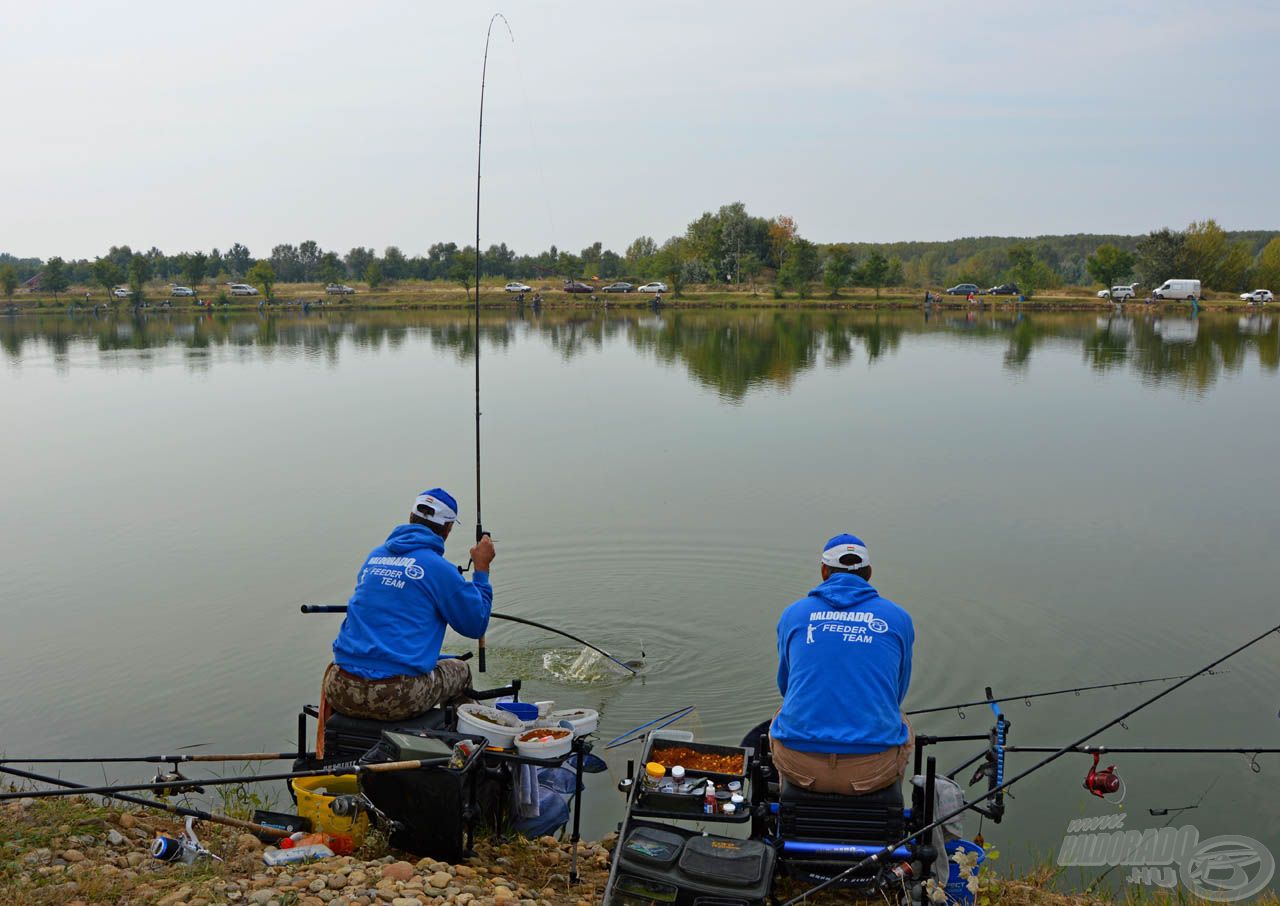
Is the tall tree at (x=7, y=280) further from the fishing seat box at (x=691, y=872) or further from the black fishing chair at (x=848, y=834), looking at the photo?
the black fishing chair at (x=848, y=834)

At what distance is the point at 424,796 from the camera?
4.78 meters

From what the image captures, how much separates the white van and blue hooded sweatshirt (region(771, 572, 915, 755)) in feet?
266

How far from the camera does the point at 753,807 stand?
188 inches

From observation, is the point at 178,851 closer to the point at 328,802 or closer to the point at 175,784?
the point at 175,784

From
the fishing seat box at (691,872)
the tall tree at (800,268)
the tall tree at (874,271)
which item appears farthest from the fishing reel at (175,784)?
the tall tree at (874,271)

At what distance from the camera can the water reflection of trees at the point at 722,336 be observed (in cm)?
3503

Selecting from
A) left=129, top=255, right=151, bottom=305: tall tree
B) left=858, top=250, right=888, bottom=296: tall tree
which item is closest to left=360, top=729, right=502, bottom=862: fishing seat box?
left=858, top=250, right=888, bottom=296: tall tree

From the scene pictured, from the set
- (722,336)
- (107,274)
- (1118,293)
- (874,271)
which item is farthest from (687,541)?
(107,274)

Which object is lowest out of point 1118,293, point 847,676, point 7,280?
point 847,676

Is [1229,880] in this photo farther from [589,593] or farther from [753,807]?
[589,593]

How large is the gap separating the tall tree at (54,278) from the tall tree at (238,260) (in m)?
30.4

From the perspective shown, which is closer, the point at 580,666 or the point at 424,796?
the point at 424,796

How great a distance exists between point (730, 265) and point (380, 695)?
94230 mm

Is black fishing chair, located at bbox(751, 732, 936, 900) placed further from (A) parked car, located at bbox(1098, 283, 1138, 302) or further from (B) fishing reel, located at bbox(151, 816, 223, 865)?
(A) parked car, located at bbox(1098, 283, 1138, 302)
